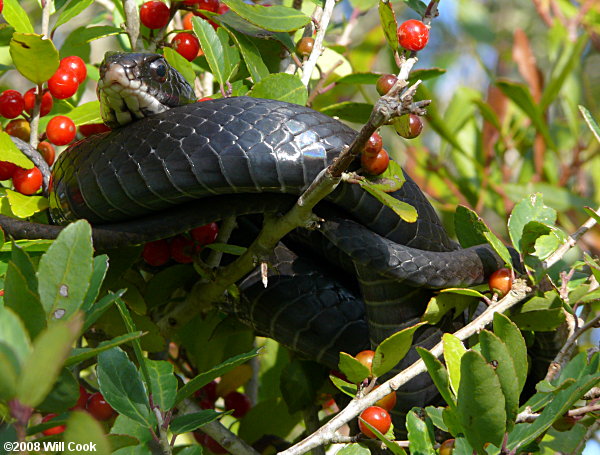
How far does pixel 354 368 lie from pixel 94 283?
51 cm

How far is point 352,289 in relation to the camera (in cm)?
206

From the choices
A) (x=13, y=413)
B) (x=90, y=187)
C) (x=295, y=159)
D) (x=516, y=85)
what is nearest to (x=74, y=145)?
(x=90, y=187)

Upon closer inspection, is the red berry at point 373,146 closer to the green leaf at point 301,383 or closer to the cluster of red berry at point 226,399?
the green leaf at point 301,383

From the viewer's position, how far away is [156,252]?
188 cm

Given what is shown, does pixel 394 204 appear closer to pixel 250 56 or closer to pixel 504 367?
pixel 504 367

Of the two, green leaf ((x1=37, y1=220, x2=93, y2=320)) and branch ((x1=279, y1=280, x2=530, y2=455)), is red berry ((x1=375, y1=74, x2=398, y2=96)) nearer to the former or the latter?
branch ((x1=279, y1=280, x2=530, y2=455))

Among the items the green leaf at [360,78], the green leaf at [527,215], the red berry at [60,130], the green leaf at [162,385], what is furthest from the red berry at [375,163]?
the red berry at [60,130]

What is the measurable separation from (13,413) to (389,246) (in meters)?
0.95

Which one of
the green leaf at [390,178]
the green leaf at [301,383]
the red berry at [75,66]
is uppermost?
the green leaf at [390,178]

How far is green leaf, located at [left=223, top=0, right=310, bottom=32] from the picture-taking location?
1649 millimetres

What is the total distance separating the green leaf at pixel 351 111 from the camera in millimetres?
2029

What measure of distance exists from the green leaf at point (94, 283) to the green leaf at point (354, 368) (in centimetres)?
47

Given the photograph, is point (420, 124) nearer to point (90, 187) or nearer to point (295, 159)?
point (295, 159)

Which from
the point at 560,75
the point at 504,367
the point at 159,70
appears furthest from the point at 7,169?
the point at 560,75
